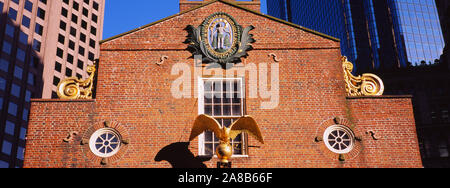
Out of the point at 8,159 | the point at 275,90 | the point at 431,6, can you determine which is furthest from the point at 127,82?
the point at 431,6

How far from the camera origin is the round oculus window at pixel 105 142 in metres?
16.1

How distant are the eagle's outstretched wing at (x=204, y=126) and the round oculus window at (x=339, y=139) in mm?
3998

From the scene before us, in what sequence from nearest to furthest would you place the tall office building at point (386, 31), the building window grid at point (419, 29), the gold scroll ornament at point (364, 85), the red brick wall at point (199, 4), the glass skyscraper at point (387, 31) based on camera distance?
the gold scroll ornament at point (364, 85) → the red brick wall at point (199, 4) → the building window grid at point (419, 29) → the tall office building at point (386, 31) → the glass skyscraper at point (387, 31)

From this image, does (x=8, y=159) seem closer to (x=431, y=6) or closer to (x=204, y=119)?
(x=204, y=119)

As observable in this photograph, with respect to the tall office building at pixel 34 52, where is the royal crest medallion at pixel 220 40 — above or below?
below

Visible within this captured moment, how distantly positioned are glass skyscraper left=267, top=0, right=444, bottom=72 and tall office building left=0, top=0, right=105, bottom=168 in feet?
145

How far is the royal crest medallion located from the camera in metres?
17.5

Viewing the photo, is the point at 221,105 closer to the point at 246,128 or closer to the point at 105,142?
the point at 246,128

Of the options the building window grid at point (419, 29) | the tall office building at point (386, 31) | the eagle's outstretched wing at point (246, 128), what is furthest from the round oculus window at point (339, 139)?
the building window grid at point (419, 29)

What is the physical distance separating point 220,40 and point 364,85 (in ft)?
18.8

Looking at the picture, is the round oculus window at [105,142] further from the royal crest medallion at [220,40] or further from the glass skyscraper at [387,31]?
the glass skyscraper at [387,31]

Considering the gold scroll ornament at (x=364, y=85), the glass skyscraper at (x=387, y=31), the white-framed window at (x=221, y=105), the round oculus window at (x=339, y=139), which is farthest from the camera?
the glass skyscraper at (x=387, y=31)

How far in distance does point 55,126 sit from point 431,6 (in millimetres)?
79761

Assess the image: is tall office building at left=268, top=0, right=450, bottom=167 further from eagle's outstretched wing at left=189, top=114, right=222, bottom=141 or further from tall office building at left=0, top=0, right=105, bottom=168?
eagle's outstretched wing at left=189, top=114, right=222, bottom=141
